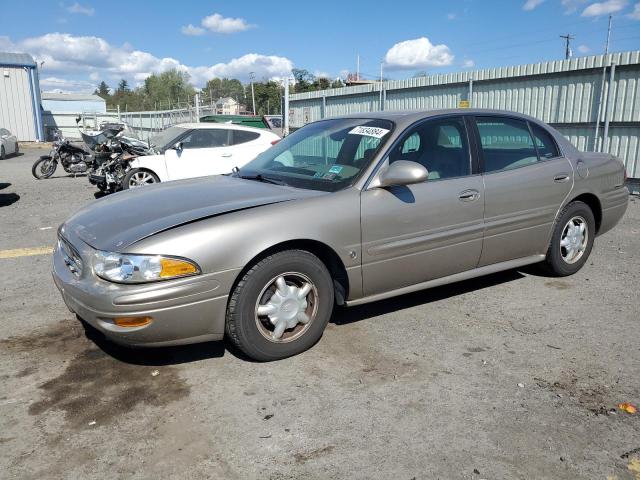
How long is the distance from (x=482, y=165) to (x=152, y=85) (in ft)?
360

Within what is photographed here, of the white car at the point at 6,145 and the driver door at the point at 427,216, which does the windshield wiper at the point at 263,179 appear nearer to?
the driver door at the point at 427,216

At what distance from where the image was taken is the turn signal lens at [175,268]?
3.06 m

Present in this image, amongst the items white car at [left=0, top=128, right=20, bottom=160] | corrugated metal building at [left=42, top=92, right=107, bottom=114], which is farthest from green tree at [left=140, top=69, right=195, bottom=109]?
white car at [left=0, top=128, right=20, bottom=160]

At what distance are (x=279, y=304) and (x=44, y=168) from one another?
13.0 m

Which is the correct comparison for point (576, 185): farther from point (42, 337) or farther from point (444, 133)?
point (42, 337)

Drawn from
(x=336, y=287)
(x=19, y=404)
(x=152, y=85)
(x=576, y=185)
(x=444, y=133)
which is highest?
(x=152, y=85)

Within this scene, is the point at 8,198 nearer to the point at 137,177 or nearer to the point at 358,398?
the point at 137,177

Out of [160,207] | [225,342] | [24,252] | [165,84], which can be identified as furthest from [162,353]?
[165,84]

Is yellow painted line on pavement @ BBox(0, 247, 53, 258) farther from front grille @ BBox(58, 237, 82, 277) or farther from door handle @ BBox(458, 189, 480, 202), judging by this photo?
door handle @ BBox(458, 189, 480, 202)

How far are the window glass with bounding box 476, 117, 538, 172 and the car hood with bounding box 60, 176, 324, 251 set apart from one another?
1.68 m

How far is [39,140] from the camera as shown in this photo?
100ft

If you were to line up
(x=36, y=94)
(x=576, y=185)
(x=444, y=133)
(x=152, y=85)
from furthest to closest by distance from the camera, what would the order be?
1. (x=152, y=85)
2. (x=36, y=94)
3. (x=576, y=185)
4. (x=444, y=133)

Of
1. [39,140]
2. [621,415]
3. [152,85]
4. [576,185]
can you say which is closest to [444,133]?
[576,185]

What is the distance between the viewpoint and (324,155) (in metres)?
4.29
